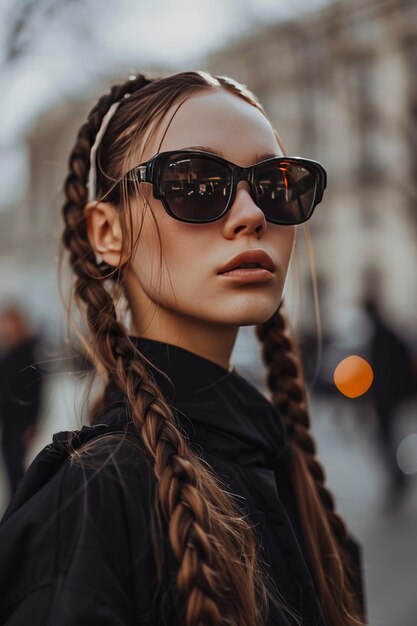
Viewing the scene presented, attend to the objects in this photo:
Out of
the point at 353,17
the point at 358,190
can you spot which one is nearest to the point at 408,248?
the point at 358,190

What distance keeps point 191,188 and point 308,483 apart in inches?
28.2

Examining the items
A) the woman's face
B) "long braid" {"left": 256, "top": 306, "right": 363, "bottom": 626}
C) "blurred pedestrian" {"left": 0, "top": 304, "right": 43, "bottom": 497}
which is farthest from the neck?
"blurred pedestrian" {"left": 0, "top": 304, "right": 43, "bottom": 497}

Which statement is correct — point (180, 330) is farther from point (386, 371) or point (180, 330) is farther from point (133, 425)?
point (386, 371)

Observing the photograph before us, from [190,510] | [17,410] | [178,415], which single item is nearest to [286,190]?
[178,415]

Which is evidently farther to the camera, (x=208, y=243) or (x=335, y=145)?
(x=335, y=145)

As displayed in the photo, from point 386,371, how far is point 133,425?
5.98 metres

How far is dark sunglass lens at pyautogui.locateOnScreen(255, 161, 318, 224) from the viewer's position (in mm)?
1283

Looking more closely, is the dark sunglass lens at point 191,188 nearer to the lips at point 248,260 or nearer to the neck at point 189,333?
the lips at point 248,260

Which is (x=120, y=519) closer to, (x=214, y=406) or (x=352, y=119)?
(x=214, y=406)

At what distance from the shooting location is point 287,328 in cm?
178

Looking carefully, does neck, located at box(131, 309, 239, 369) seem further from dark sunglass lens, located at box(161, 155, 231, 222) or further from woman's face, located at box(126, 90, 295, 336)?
dark sunglass lens, located at box(161, 155, 231, 222)

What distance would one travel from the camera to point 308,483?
1.50 metres

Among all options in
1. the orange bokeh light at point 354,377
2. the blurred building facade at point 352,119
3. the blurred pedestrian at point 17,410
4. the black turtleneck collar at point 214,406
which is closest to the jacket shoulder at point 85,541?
the black turtleneck collar at point 214,406

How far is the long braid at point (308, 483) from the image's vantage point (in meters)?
1.38
